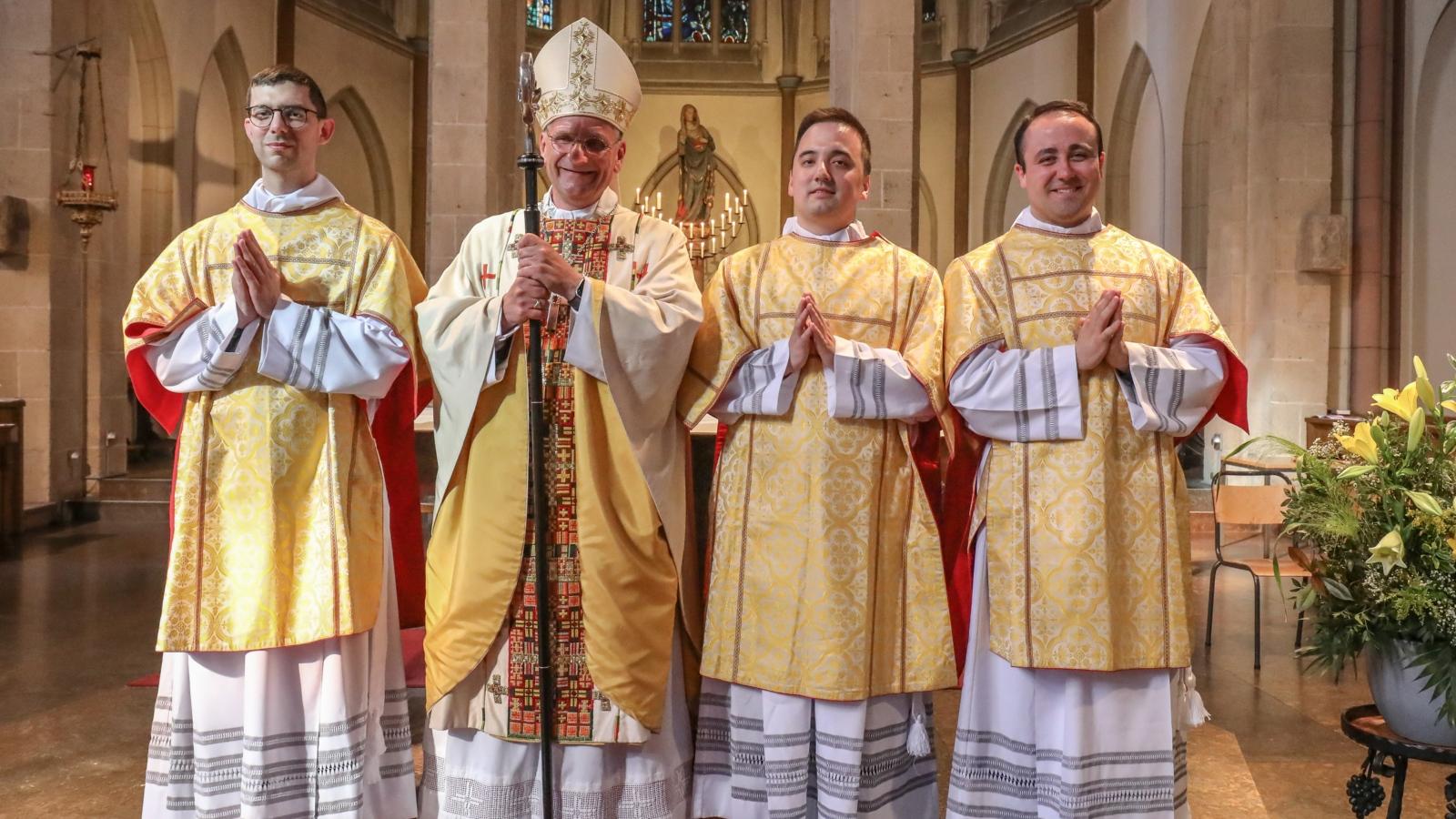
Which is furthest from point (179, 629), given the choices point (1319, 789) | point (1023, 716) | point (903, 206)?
point (903, 206)

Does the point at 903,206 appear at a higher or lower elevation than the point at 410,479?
higher

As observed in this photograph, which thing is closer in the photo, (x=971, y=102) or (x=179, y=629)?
(x=179, y=629)

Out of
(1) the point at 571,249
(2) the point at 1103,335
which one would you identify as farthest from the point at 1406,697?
(1) the point at 571,249

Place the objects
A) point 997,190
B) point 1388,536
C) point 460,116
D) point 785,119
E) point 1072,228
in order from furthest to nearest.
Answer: point 785,119, point 997,190, point 460,116, point 1072,228, point 1388,536

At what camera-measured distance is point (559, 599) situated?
2.94 meters

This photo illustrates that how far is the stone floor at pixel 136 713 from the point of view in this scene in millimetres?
3717

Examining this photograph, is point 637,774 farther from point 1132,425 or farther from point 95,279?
point 95,279

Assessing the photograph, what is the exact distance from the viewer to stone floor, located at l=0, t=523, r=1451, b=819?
3.72m

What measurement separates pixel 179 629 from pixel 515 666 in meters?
0.81

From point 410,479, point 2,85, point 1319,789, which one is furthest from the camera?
point 2,85

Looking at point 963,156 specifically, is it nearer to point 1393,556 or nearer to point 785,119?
point 785,119

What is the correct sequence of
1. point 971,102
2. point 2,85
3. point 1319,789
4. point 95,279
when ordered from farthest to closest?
point 971,102 < point 95,279 < point 2,85 < point 1319,789

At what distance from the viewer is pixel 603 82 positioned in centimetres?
300

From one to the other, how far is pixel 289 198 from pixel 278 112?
0.22 m
